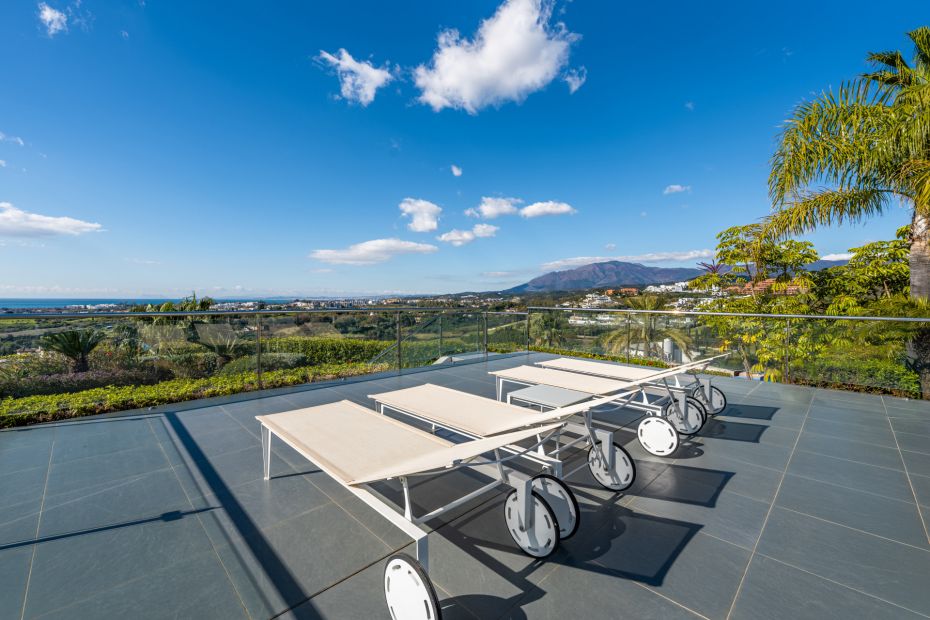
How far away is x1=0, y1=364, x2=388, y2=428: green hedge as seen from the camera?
12.0ft

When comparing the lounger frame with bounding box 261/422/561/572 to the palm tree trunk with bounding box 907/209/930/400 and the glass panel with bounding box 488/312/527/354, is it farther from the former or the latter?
the palm tree trunk with bounding box 907/209/930/400

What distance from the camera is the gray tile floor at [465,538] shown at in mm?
1502

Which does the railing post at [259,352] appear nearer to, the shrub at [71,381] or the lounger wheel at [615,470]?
→ the shrub at [71,381]

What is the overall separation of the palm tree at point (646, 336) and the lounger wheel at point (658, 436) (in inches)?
166

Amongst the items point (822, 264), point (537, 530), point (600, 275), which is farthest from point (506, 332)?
point (600, 275)

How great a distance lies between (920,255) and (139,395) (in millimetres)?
10961

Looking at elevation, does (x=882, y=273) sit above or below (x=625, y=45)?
below

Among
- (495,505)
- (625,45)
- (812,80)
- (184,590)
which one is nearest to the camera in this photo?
(184,590)

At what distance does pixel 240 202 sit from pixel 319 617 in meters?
30.4

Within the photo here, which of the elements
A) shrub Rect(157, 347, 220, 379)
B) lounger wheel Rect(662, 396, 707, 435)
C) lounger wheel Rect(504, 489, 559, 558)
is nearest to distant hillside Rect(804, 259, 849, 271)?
lounger wheel Rect(662, 396, 707, 435)

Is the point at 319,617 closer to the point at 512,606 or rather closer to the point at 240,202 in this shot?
the point at 512,606

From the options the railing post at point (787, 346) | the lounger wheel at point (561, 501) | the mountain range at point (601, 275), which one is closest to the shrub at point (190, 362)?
the lounger wheel at point (561, 501)

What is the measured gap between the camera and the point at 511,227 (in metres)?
28.8

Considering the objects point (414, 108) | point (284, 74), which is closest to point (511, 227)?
point (414, 108)
